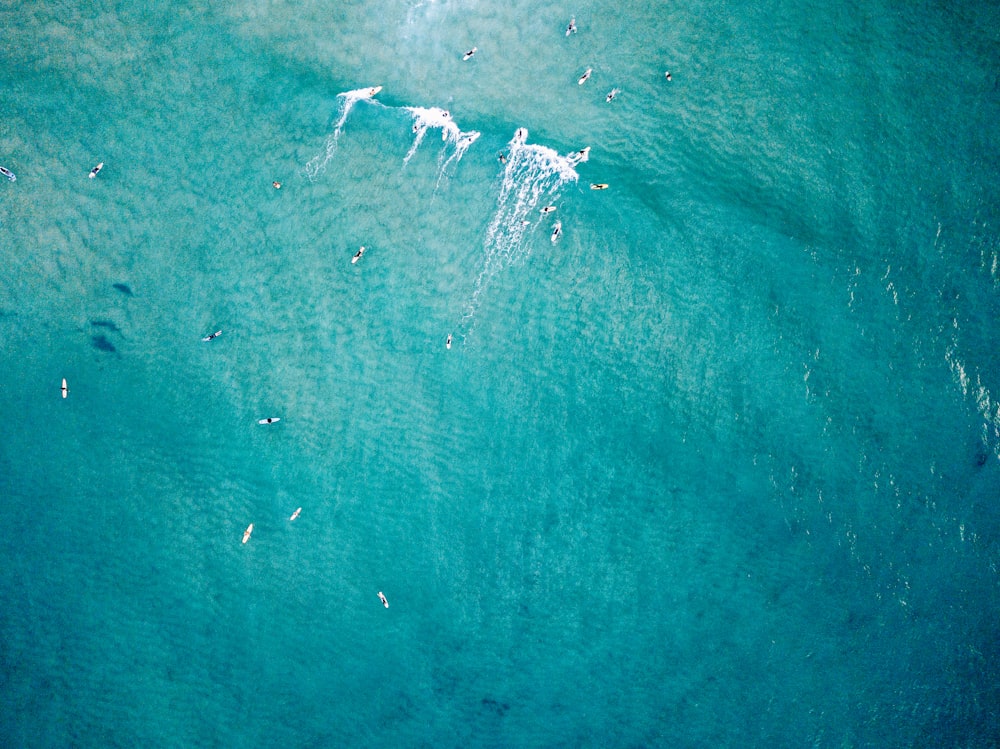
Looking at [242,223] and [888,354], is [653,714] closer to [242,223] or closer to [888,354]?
[888,354]

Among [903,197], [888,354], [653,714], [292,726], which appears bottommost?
[292,726]

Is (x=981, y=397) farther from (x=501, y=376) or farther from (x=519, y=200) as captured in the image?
(x=519, y=200)

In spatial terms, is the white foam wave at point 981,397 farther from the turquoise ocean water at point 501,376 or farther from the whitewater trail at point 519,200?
the whitewater trail at point 519,200

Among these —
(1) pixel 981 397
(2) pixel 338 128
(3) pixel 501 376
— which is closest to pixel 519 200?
(3) pixel 501 376

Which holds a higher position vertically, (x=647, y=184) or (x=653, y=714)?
(x=647, y=184)

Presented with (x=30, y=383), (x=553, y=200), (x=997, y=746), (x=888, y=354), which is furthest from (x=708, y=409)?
(x=30, y=383)

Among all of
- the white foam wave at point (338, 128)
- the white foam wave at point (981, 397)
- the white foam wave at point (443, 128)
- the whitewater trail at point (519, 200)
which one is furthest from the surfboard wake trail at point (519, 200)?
the white foam wave at point (981, 397)

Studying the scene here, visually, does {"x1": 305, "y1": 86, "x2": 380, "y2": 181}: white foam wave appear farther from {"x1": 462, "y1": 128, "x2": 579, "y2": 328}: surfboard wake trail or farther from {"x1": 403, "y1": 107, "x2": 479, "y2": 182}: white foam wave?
{"x1": 462, "y1": 128, "x2": 579, "y2": 328}: surfboard wake trail
